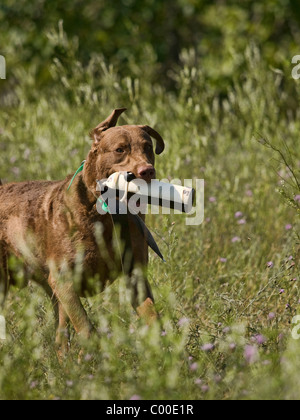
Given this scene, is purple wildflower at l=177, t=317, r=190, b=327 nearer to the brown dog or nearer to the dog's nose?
the brown dog

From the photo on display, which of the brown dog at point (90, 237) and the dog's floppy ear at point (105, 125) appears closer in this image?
the brown dog at point (90, 237)

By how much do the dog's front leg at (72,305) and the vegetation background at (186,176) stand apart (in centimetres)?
7

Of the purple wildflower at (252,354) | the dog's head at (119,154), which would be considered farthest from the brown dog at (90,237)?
the purple wildflower at (252,354)

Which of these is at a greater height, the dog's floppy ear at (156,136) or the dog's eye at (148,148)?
the dog's floppy ear at (156,136)

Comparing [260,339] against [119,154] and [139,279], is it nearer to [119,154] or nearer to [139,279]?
[139,279]

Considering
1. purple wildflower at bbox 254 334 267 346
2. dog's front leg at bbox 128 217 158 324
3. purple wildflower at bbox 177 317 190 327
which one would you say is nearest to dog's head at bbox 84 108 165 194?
dog's front leg at bbox 128 217 158 324

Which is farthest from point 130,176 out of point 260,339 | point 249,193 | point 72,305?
point 249,193

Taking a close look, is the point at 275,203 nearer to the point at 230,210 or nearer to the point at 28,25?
the point at 230,210

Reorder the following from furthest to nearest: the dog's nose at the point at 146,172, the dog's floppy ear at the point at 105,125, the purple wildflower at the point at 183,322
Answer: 1. the dog's floppy ear at the point at 105,125
2. the dog's nose at the point at 146,172
3. the purple wildflower at the point at 183,322

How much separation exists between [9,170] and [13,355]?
3.10 metres

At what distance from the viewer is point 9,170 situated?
5.94 m

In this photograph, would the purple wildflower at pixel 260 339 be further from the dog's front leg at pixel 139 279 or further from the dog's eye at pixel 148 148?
the dog's eye at pixel 148 148

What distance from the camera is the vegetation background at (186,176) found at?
2812mm
